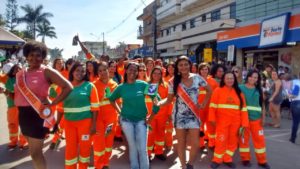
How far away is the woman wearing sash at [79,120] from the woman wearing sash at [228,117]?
2.36 meters

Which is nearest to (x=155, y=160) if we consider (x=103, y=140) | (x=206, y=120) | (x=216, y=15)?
(x=103, y=140)

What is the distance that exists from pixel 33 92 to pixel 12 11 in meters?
73.2

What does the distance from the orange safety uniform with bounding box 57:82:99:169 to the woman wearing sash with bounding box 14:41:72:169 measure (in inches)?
32.7

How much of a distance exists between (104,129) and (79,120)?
32.6 inches

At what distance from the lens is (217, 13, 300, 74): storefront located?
16.8m

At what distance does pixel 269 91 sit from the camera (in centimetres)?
1152

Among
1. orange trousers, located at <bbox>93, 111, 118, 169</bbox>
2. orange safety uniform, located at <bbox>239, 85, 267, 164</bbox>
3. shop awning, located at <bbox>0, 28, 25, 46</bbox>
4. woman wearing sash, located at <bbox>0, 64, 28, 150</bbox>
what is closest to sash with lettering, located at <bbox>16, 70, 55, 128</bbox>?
orange trousers, located at <bbox>93, 111, 118, 169</bbox>

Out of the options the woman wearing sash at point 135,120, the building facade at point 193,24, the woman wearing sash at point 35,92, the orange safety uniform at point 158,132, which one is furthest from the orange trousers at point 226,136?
the building facade at point 193,24

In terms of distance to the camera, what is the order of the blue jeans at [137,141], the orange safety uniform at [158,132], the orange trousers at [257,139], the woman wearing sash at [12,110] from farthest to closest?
the woman wearing sash at [12,110]
the orange safety uniform at [158,132]
the orange trousers at [257,139]
the blue jeans at [137,141]

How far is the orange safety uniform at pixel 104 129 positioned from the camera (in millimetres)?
5492

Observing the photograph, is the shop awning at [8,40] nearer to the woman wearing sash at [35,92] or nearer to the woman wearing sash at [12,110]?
the woman wearing sash at [12,110]

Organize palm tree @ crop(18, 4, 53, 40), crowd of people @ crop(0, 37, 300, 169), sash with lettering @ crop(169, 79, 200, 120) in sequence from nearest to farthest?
crowd of people @ crop(0, 37, 300, 169), sash with lettering @ crop(169, 79, 200, 120), palm tree @ crop(18, 4, 53, 40)

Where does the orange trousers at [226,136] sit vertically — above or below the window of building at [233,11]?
below

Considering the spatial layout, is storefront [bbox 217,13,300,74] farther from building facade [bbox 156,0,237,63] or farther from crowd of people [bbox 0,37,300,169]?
crowd of people [bbox 0,37,300,169]
